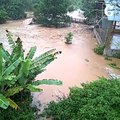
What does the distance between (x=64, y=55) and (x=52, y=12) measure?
34.2 feet

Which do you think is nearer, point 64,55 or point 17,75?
point 17,75

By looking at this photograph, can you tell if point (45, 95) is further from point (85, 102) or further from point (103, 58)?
point (103, 58)

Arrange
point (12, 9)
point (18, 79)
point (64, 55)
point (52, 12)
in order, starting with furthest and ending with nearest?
1. point (12, 9)
2. point (52, 12)
3. point (64, 55)
4. point (18, 79)

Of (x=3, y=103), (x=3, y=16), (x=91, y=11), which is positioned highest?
(x=3, y=103)

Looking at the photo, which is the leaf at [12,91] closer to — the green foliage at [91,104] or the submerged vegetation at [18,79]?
the submerged vegetation at [18,79]

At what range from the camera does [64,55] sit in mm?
17188

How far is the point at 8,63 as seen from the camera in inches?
368

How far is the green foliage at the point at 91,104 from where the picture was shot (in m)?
7.77

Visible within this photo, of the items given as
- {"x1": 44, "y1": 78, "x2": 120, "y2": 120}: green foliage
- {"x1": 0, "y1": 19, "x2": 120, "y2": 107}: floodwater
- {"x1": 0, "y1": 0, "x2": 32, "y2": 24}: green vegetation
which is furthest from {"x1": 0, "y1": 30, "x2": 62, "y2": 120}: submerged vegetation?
{"x1": 0, "y1": 0, "x2": 32, "y2": 24}: green vegetation

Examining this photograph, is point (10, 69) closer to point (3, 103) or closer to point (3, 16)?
point (3, 103)

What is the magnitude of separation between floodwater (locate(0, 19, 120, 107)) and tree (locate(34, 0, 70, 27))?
97cm

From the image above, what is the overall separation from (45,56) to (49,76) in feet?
10.2

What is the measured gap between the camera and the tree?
26.3m

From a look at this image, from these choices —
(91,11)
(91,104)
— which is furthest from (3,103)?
→ (91,11)
